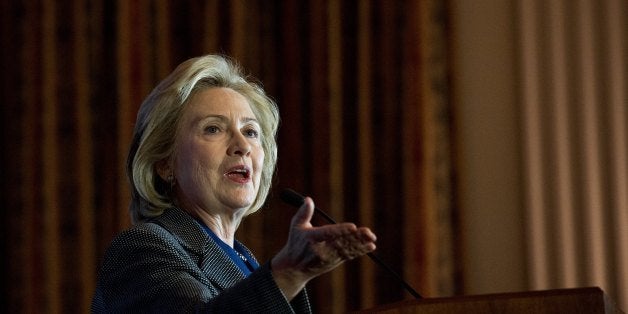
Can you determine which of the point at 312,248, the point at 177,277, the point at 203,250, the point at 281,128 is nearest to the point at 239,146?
the point at 203,250

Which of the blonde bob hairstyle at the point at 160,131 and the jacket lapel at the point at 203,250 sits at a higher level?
the blonde bob hairstyle at the point at 160,131

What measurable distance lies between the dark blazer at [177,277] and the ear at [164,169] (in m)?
0.23

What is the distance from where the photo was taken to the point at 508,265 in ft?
15.9

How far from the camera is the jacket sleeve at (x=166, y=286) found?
1.83 meters

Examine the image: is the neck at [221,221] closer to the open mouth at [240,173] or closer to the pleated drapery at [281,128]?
the open mouth at [240,173]

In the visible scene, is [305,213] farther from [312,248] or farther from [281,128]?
[281,128]

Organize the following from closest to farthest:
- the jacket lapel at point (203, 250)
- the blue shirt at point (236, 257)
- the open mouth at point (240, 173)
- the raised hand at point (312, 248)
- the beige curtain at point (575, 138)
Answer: the raised hand at point (312, 248)
the jacket lapel at point (203, 250)
the blue shirt at point (236, 257)
the open mouth at point (240, 173)
the beige curtain at point (575, 138)

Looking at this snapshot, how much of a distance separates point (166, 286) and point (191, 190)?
651mm

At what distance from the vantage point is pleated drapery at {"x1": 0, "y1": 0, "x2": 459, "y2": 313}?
4.87 m

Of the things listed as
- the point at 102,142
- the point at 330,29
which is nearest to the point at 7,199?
the point at 102,142

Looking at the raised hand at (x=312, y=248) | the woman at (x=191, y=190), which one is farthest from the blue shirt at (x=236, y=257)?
the raised hand at (x=312, y=248)

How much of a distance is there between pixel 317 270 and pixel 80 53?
357 cm

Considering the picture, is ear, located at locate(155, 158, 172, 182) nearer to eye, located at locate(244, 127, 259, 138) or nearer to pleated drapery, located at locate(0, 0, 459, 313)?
eye, located at locate(244, 127, 259, 138)

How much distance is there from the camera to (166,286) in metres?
2.01
